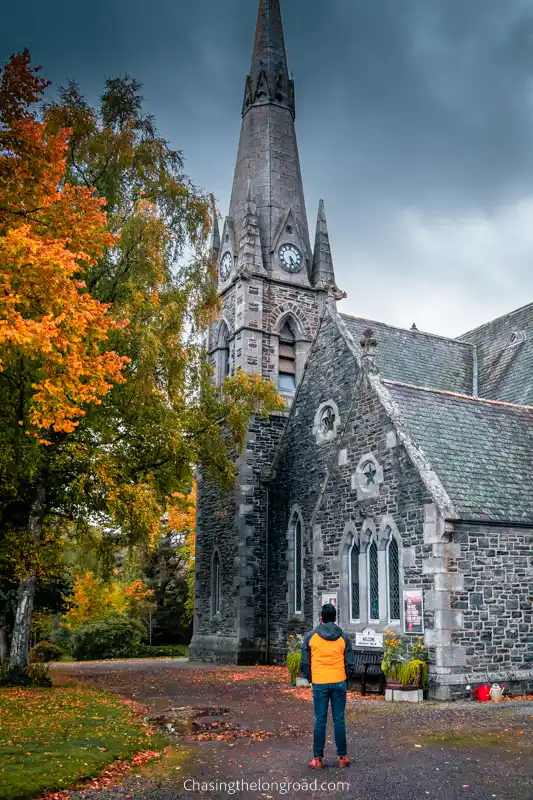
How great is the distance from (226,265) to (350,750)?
2413 centimetres

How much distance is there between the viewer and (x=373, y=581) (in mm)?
16438

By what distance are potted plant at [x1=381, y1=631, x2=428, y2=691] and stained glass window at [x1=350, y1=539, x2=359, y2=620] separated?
1.70 metres

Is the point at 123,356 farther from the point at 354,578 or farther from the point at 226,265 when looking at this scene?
the point at 226,265

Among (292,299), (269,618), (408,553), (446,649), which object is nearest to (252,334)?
(292,299)

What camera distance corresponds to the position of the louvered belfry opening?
28.7 meters

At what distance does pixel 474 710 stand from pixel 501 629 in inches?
106

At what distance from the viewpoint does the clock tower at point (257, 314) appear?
24.8 metres

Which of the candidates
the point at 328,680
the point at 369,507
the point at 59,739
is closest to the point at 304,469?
the point at 369,507

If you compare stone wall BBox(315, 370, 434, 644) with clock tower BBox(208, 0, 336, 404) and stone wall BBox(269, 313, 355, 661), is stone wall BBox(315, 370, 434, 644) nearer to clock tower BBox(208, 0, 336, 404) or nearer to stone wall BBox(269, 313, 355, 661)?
stone wall BBox(269, 313, 355, 661)

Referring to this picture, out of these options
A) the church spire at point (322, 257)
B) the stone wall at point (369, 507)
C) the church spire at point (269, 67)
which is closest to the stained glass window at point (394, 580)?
the stone wall at point (369, 507)

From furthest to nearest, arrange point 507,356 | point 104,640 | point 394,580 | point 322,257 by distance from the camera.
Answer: point 104,640 → point 322,257 → point 507,356 → point 394,580

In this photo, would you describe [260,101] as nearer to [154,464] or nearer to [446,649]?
[154,464]

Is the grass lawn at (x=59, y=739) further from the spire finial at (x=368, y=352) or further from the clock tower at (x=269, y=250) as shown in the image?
the clock tower at (x=269, y=250)

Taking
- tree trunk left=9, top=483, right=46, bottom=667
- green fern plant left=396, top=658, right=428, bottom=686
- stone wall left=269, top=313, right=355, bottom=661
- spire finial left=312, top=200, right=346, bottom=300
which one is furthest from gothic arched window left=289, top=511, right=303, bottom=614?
spire finial left=312, top=200, right=346, bottom=300
